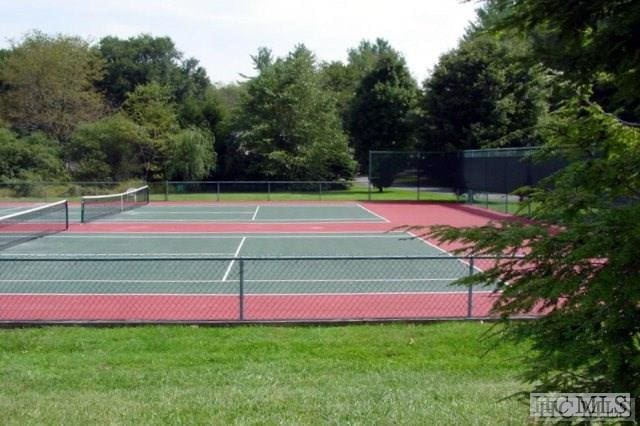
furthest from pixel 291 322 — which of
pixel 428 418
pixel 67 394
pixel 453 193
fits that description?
pixel 453 193

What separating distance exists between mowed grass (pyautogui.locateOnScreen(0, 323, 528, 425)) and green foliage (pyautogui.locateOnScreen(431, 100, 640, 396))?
59cm

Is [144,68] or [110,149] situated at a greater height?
[144,68]

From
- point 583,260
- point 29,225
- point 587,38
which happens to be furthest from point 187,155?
point 583,260

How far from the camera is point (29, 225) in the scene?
2536 cm

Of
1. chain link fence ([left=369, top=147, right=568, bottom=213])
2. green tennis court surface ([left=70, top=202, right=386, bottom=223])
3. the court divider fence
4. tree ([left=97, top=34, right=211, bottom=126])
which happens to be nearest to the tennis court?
the court divider fence

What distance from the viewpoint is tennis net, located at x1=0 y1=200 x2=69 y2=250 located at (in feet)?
70.5

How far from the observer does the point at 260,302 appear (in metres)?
12.3

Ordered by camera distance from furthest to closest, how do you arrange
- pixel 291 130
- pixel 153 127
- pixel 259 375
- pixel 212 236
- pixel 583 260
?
pixel 291 130 → pixel 153 127 → pixel 212 236 → pixel 259 375 → pixel 583 260

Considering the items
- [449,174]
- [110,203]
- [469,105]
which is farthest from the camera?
[469,105]

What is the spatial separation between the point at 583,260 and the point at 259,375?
4.71m

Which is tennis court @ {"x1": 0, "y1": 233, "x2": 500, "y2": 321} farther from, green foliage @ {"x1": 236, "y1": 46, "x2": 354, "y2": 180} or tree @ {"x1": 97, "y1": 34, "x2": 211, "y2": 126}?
tree @ {"x1": 97, "y1": 34, "x2": 211, "y2": 126}

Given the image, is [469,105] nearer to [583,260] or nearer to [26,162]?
[26,162]

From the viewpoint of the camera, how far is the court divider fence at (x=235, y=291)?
420 inches

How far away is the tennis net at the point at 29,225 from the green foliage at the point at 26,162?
1928 centimetres
